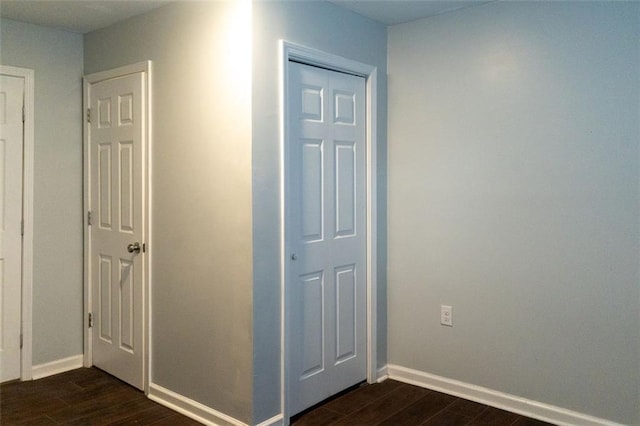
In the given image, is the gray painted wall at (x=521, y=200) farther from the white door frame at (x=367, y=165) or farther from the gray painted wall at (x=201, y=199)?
the gray painted wall at (x=201, y=199)

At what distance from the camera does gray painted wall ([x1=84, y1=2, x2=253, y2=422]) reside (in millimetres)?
2596

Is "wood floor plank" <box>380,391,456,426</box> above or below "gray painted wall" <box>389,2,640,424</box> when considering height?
below

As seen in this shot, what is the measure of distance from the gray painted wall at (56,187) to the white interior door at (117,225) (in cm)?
14

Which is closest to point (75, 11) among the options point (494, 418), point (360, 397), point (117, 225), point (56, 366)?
point (117, 225)

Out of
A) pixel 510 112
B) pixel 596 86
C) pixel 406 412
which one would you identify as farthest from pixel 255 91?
Result: pixel 406 412

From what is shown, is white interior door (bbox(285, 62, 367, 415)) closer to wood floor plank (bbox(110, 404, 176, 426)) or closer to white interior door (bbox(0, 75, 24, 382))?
wood floor plank (bbox(110, 404, 176, 426))

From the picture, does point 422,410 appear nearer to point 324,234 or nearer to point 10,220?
point 324,234

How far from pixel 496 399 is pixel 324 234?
1374 millimetres

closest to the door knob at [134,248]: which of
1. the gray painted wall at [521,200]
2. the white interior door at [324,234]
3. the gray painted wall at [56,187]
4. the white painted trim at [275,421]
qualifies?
the gray painted wall at [56,187]

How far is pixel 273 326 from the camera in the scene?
2.68 m

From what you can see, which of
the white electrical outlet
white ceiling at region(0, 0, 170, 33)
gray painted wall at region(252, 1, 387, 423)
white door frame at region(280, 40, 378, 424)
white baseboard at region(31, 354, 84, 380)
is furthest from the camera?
white baseboard at region(31, 354, 84, 380)

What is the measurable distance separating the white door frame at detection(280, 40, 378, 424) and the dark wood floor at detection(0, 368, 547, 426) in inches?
10.5

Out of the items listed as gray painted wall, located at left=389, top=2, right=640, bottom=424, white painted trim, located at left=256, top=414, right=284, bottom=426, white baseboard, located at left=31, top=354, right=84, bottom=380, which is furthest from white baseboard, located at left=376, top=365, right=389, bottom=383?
white baseboard, located at left=31, top=354, right=84, bottom=380

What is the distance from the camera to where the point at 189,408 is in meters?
2.89
